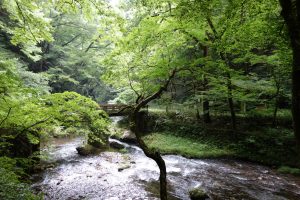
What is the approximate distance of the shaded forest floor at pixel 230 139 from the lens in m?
12.3

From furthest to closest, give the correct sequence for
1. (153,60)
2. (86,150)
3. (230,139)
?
(86,150)
(230,139)
(153,60)

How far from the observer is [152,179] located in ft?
33.6

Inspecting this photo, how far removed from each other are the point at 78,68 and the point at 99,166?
16.8 meters

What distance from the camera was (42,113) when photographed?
5504 millimetres

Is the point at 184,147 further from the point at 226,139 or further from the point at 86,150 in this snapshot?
the point at 86,150

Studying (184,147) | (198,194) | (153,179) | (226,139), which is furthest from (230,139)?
(198,194)

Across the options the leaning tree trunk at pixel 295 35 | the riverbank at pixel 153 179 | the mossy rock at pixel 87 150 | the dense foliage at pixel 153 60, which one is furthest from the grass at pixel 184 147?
the leaning tree trunk at pixel 295 35

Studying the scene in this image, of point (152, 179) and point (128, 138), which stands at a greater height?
point (128, 138)

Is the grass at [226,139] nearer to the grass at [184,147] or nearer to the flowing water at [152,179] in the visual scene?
the grass at [184,147]

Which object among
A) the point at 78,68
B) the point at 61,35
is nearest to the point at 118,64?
the point at 78,68

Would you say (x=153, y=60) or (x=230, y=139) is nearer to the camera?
(x=153, y=60)

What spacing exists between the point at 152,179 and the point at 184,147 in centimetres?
520

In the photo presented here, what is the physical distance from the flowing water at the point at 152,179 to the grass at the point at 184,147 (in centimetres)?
60

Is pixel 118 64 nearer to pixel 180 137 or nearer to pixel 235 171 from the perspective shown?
pixel 235 171
